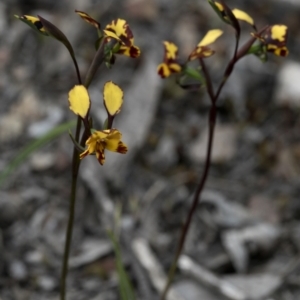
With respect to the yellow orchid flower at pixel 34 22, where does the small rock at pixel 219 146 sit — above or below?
below

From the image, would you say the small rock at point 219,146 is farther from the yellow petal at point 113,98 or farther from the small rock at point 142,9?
the yellow petal at point 113,98

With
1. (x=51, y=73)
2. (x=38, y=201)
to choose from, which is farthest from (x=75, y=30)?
(x=38, y=201)

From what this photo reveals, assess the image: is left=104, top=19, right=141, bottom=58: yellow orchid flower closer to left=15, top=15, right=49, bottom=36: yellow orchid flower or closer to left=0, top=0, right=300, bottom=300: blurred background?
left=15, top=15, right=49, bottom=36: yellow orchid flower

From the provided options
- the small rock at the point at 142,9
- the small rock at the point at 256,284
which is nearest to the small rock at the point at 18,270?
the small rock at the point at 256,284

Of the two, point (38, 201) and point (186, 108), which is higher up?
point (186, 108)

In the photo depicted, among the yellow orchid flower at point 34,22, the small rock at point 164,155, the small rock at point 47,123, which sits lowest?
the small rock at point 47,123

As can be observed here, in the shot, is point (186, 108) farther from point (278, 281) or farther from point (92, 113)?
point (278, 281)

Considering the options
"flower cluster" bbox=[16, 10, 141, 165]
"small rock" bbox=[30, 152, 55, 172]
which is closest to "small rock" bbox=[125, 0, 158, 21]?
"small rock" bbox=[30, 152, 55, 172]

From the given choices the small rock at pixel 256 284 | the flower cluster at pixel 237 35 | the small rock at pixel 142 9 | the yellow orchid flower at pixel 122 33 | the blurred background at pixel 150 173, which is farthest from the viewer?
the small rock at pixel 142 9

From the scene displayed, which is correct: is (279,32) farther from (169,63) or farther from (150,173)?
(150,173)
